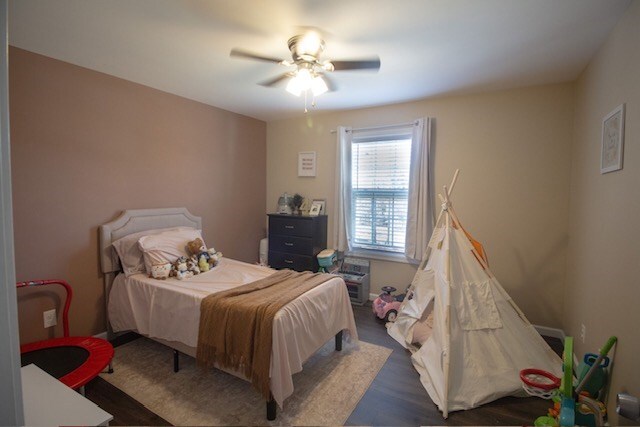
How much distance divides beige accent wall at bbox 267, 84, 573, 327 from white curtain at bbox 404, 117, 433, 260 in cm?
15

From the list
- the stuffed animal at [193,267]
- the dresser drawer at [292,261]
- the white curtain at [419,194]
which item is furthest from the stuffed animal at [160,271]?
the white curtain at [419,194]

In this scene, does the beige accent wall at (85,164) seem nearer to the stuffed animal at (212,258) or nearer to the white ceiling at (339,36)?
the white ceiling at (339,36)

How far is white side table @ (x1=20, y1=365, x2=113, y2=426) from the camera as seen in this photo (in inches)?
35.5

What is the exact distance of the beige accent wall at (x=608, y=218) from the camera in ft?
5.02

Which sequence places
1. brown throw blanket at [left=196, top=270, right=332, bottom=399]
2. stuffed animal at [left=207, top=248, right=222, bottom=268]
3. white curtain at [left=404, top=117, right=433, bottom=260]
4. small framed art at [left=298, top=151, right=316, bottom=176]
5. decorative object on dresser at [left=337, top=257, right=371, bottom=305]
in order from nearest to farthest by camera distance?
brown throw blanket at [left=196, top=270, right=332, bottom=399], stuffed animal at [left=207, top=248, right=222, bottom=268], white curtain at [left=404, top=117, right=433, bottom=260], decorative object on dresser at [left=337, top=257, right=371, bottom=305], small framed art at [left=298, top=151, right=316, bottom=176]

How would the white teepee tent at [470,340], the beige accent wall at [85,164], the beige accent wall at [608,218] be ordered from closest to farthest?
the beige accent wall at [608,218]
the white teepee tent at [470,340]
the beige accent wall at [85,164]

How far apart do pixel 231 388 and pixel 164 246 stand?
1502 mm

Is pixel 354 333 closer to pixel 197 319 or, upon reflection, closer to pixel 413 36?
pixel 197 319

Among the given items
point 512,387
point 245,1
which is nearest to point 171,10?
point 245,1

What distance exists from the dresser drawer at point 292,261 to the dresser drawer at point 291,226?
29 cm

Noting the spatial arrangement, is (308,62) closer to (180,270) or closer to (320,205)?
(180,270)

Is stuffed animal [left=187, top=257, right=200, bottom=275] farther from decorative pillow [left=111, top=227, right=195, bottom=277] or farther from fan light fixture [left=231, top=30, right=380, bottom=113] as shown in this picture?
fan light fixture [left=231, top=30, right=380, bottom=113]

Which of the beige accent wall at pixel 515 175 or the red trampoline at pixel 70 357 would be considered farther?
the beige accent wall at pixel 515 175

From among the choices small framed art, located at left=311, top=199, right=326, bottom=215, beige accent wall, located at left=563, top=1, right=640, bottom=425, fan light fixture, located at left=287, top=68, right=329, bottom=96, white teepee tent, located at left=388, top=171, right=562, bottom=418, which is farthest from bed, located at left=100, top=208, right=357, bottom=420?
beige accent wall, located at left=563, top=1, right=640, bottom=425
